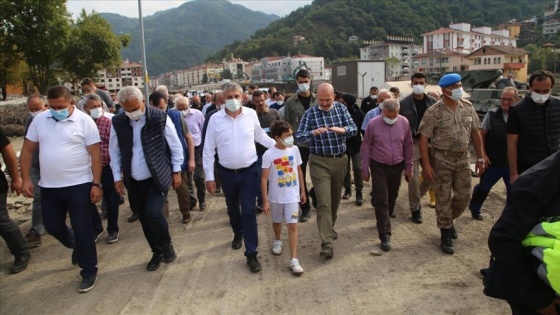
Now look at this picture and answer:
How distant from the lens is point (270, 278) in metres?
4.12

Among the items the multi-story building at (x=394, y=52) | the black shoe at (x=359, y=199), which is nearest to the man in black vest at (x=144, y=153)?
the black shoe at (x=359, y=199)

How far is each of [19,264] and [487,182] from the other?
19.7ft

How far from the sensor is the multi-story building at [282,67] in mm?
121250

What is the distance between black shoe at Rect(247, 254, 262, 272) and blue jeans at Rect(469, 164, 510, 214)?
10.9 feet

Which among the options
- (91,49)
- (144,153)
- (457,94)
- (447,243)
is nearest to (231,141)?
(144,153)

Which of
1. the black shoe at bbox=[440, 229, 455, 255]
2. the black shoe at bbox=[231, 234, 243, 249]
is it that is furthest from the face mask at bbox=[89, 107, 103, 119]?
the black shoe at bbox=[440, 229, 455, 255]

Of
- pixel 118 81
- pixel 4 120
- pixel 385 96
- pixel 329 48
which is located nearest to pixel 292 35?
pixel 329 48

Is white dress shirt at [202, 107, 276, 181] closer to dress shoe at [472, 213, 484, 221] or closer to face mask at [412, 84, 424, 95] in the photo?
face mask at [412, 84, 424, 95]

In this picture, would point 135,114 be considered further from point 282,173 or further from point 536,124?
point 536,124

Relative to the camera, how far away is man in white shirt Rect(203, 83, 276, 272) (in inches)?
170

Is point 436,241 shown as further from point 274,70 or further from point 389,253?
point 274,70

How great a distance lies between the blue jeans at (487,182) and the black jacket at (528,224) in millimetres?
4007

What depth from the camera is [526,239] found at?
177cm

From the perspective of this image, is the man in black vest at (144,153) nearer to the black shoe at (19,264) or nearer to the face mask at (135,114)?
the face mask at (135,114)
